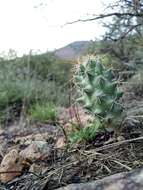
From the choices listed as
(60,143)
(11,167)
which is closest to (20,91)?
(60,143)

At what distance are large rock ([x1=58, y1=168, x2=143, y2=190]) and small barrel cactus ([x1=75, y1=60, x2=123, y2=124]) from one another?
2.62ft

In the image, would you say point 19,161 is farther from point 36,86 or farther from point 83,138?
point 36,86

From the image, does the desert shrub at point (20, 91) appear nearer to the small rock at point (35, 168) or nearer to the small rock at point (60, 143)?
the small rock at point (60, 143)

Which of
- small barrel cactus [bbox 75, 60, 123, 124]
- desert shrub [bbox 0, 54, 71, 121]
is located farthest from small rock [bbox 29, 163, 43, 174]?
desert shrub [bbox 0, 54, 71, 121]

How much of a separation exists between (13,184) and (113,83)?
2.69 ft

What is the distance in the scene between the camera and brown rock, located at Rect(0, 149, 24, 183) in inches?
117

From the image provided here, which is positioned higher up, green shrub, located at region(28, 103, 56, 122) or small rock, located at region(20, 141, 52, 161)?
small rock, located at region(20, 141, 52, 161)

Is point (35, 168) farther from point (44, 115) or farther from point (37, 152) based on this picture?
point (44, 115)

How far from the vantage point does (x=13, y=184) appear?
9.29 ft

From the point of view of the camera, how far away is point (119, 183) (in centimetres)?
215

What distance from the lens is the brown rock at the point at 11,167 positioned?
9.71 ft

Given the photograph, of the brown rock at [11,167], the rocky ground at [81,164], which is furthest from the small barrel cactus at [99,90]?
the brown rock at [11,167]

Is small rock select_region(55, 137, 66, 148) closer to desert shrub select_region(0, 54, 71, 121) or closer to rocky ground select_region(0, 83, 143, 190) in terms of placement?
rocky ground select_region(0, 83, 143, 190)

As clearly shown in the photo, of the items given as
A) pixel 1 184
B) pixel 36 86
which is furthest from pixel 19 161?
pixel 36 86
